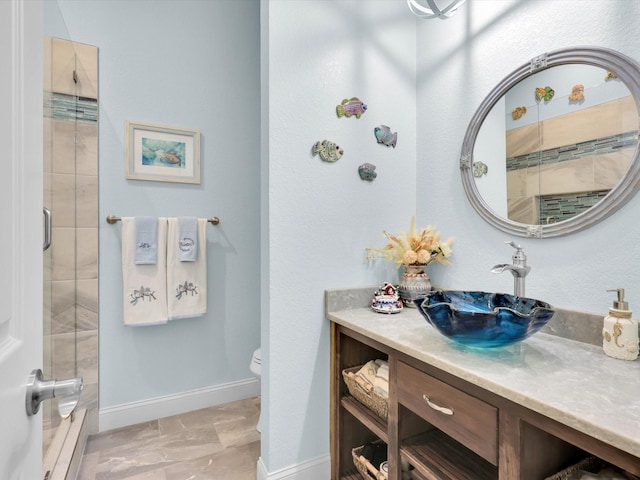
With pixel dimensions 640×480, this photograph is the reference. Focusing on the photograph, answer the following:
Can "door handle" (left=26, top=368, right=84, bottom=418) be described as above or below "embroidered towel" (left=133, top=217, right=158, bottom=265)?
below

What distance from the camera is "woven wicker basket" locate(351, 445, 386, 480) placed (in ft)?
4.02

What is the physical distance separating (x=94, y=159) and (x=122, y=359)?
1189 millimetres

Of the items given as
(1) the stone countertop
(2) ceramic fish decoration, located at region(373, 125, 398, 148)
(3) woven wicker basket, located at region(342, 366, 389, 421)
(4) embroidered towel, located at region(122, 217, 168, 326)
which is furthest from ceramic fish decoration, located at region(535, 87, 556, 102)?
(4) embroidered towel, located at region(122, 217, 168, 326)

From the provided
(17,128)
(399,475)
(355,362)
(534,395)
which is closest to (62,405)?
(17,128)

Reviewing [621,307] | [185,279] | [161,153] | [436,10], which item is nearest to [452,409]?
[621,307]

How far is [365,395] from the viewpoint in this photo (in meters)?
1.26

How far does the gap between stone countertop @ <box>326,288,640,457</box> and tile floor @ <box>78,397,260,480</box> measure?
43.0 inches

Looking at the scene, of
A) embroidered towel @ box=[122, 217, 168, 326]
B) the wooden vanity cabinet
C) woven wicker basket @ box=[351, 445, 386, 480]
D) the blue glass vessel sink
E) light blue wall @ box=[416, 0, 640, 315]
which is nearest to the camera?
the wooden vanity cabinet

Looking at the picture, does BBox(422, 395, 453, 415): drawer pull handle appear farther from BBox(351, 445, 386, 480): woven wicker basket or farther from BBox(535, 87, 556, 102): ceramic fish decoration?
BBox(535, 87, 556, 102): ceramic fish decoration

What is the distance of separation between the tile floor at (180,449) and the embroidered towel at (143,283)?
2.10 ft

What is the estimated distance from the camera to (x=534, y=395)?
2.29ft

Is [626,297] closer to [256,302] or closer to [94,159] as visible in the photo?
[256,302]

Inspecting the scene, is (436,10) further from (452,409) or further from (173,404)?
(173,404)

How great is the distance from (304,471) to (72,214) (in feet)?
5.64
